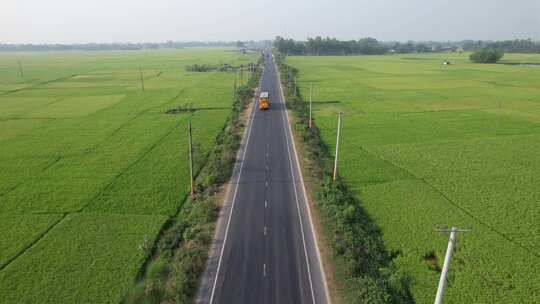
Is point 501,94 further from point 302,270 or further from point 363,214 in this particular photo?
point 302,270

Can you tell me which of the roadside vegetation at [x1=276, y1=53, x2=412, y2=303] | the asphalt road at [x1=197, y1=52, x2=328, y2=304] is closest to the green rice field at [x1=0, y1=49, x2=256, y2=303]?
the asphalt road at [x1=197, y1=52, x2=328, y2=304]

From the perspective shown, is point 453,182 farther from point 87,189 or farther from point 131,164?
point 87,189

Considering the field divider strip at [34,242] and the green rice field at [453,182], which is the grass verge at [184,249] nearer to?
the field divider strip at [34,242]

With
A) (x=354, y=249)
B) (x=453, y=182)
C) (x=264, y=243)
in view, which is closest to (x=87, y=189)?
(x=264, y=243)

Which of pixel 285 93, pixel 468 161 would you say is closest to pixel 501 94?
pixel 285 93

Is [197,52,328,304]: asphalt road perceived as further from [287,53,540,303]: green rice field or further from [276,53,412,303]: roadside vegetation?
[287,53,540,303]: green rice field
